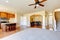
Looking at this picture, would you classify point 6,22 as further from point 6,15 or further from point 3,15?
point 3,15

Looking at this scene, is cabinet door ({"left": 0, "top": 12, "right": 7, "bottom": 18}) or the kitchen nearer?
the kitchen

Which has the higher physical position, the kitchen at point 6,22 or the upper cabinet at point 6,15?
the upper cabinet at point 6,15

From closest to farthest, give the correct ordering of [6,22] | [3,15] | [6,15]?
[3,15]
[6,15]
[6,22]

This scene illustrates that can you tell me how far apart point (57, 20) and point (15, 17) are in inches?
236

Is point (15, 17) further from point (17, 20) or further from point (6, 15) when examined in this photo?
point (6, 15)

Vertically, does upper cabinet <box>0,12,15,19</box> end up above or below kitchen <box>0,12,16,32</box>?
above

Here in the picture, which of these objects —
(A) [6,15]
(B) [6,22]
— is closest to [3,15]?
(A) [6,15]

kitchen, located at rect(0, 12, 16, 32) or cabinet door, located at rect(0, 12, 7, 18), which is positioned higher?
cabinet door, located at rect(0, 12, 7, 18)

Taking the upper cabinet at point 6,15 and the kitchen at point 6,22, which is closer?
the kitchen at point 6,22

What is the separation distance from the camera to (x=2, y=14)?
989cm

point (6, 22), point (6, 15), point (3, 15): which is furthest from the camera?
point (6, 22)

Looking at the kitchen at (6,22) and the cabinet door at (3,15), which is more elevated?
the cabinet door at (3,15)

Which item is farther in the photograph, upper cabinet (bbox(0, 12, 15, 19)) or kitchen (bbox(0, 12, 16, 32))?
upper cabinet (bbox(0, 12, 15, 19))

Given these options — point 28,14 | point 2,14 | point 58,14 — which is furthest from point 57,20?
point 2,14
